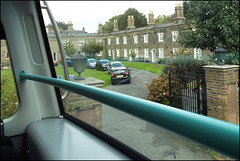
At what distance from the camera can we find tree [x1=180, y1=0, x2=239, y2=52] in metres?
1.56

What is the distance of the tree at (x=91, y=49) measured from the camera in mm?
1809

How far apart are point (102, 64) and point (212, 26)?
86cm

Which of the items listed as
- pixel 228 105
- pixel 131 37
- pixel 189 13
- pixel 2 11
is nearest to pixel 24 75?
pixel 2 11

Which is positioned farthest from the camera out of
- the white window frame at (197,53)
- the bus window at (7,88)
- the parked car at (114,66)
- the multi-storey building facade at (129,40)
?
the bus window at (7,88)

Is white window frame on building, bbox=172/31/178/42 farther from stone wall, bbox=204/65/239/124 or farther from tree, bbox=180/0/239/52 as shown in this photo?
stone wall, bbox=204/65/239/124

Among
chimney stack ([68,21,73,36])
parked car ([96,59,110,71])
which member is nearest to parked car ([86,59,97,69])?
parked car ([96,59,110,71])

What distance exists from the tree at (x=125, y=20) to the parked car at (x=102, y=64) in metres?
0.24

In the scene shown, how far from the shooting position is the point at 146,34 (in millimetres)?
1774

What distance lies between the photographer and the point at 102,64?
1.65 meters

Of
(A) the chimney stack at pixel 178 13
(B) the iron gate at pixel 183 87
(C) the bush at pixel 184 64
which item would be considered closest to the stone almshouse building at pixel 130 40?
(A) the chimney stack at pixel 178 13

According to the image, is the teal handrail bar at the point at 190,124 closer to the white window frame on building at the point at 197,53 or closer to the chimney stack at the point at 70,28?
the white window frame on building at the point at 197,53

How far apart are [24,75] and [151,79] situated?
0.97 m

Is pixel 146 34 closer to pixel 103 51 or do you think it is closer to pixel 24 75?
pixel 103 51

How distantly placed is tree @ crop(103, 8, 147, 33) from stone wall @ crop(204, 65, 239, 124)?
0.57 metres
